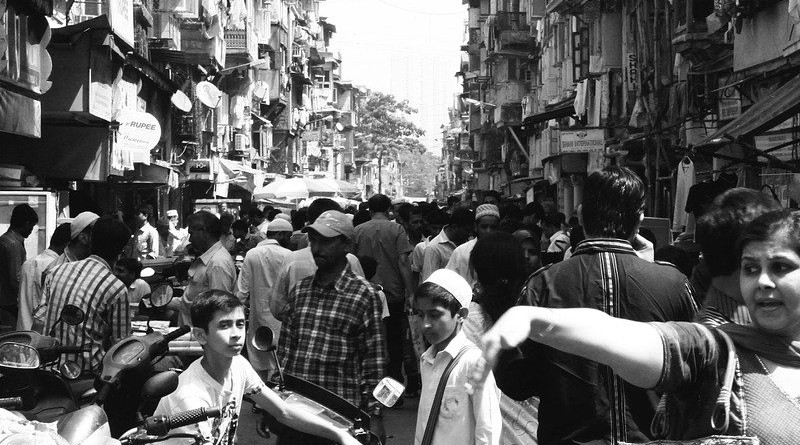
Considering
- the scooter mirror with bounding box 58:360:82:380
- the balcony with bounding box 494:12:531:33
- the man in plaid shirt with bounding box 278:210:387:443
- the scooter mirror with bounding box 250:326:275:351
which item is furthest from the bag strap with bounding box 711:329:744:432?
the balcony with bounding box 494:12:531:33

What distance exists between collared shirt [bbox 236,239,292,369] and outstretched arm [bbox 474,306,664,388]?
7.25m

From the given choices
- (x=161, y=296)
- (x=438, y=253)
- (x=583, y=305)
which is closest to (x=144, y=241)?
(x=438, y=253)

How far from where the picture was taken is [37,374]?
491 centimetres

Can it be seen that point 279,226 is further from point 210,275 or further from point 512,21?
point 512,21

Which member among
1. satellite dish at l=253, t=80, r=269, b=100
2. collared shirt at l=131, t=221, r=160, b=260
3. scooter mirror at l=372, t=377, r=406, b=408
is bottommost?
collared shirt at l=131, t=221, r=160, b=260

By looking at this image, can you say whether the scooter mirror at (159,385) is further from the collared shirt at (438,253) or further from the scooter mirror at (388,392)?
the collared shirt at (438,253)

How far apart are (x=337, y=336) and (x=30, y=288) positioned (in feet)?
12.6

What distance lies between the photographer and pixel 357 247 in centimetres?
1241

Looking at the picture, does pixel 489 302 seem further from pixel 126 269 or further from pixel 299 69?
pixel 299 69

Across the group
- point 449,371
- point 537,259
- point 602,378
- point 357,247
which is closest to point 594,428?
point 602,378

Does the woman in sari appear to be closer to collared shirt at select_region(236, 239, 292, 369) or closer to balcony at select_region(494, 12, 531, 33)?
collared shirt at select_region(236, 239, 292, 369)

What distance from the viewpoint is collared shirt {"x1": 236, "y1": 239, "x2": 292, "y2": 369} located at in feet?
32.3

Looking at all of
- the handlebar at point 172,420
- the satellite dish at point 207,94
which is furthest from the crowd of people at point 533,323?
the satellite dish at point 207,94

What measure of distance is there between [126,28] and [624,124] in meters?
10.8
